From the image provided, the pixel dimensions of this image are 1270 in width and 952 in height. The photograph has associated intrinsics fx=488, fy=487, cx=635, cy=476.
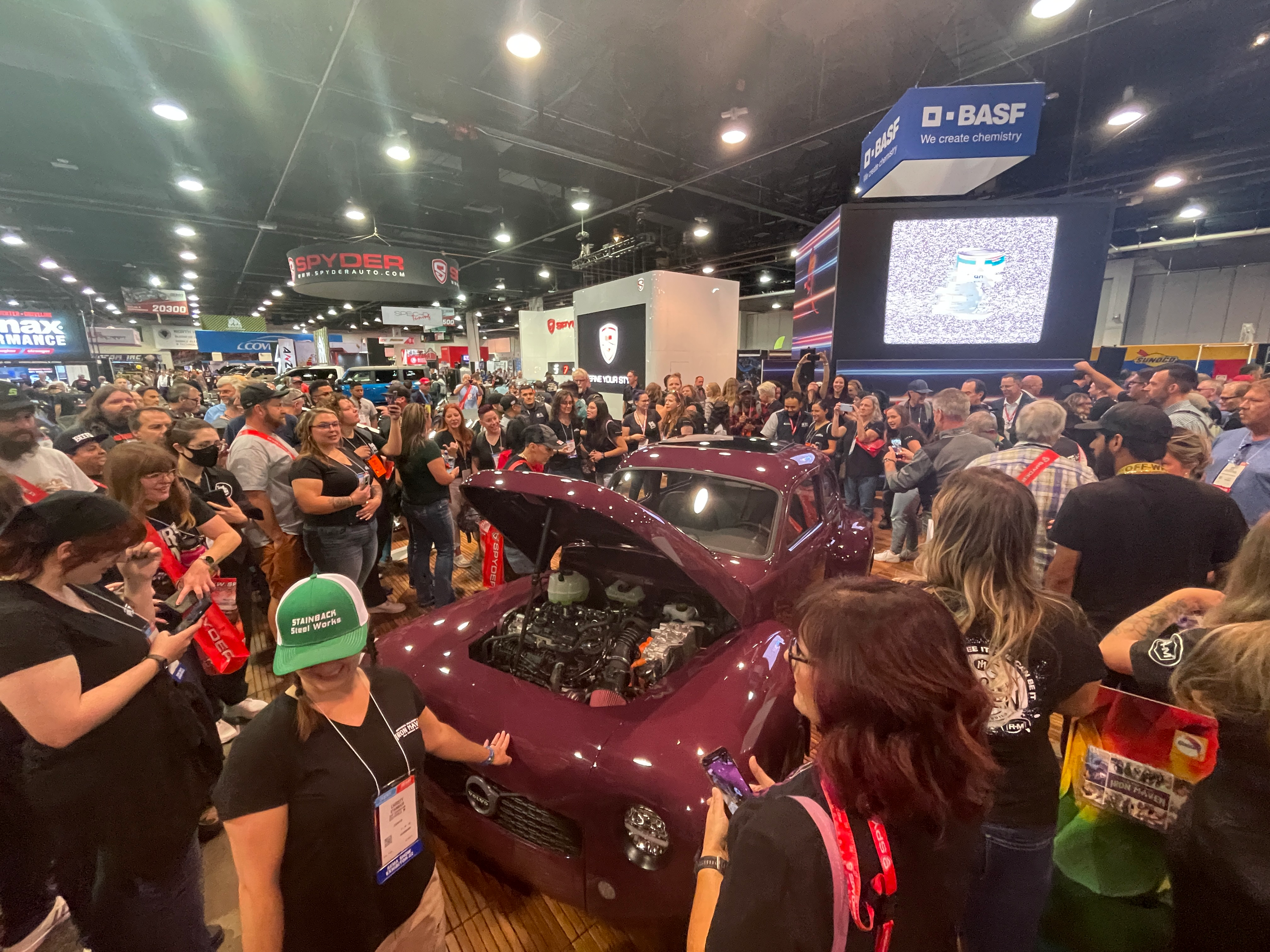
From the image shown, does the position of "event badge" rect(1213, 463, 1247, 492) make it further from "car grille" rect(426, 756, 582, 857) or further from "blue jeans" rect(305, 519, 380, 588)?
"blue jeans" rect(305, 519, 380, 588)

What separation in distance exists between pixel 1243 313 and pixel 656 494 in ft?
62.6

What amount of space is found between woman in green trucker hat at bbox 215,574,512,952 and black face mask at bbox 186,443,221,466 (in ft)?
8.23

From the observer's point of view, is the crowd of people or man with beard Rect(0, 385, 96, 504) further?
man with beard Rect(0, 385, 96, 504)

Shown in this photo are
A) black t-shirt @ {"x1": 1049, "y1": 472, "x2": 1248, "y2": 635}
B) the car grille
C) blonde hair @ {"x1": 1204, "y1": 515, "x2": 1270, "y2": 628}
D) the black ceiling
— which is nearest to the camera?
blonde hair @ {"x1": 1204, "y1": 515, "x2": 1270, "y2": 628}

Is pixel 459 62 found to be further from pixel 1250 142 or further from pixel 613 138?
pixel 1250 142

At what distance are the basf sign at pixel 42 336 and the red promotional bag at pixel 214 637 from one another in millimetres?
18867

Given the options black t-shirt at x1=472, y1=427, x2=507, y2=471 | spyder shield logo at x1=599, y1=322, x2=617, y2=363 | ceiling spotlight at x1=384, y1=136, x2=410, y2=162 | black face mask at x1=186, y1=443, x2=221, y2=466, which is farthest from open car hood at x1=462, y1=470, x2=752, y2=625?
spyder shield logo at x1=599, y1=322, x2=617, y2=363

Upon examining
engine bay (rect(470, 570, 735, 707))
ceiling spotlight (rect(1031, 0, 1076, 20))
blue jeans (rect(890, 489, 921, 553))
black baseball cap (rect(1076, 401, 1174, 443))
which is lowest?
blue jeans (rect(890, 489, 921, 553))

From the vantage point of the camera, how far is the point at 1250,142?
7031 mm

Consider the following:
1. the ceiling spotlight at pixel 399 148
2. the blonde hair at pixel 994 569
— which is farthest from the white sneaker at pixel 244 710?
the ceiling spotlight at pixel 399 148

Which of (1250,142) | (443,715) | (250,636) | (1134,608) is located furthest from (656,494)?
(1250,142)

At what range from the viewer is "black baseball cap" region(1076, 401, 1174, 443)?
2.13m

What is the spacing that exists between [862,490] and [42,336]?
71.1 feet

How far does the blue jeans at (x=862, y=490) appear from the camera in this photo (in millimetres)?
5734
